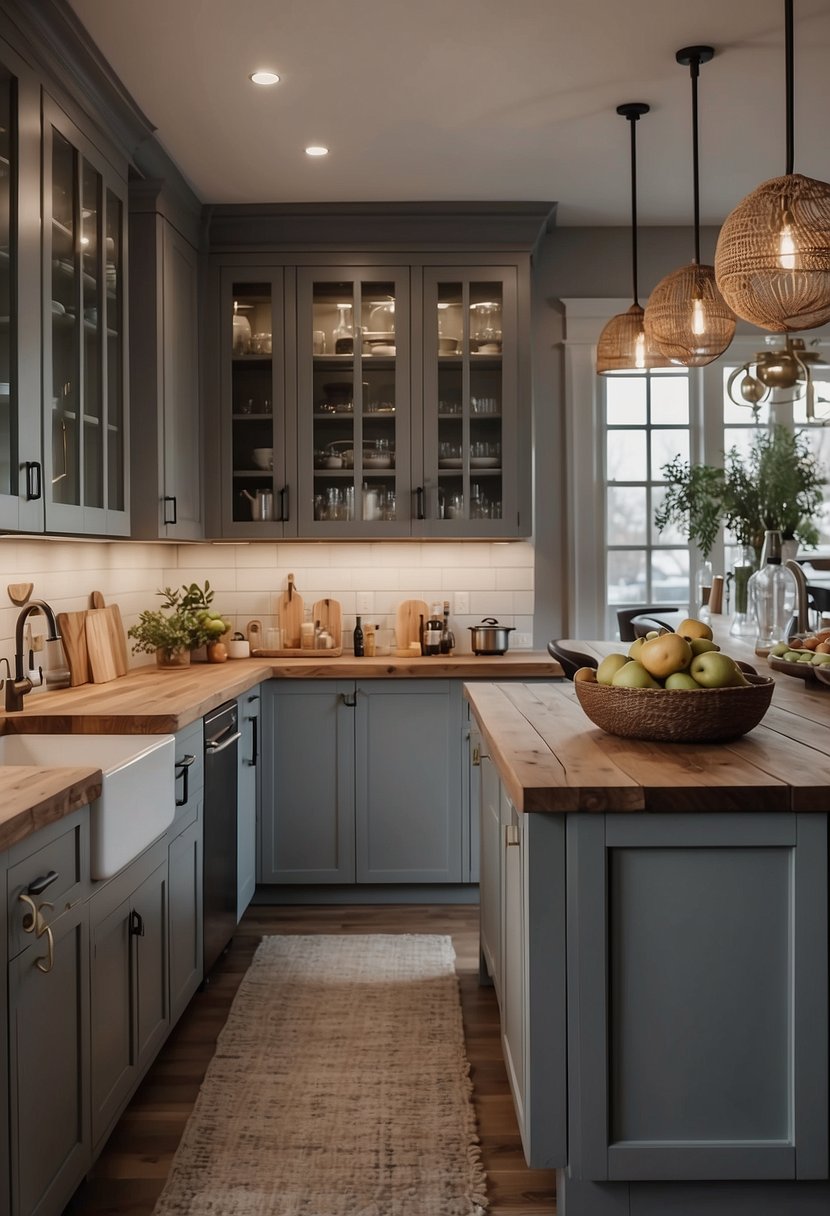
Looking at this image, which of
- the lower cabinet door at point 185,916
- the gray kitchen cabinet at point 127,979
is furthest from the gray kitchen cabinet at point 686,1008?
the lower cabinet door at point 185,916

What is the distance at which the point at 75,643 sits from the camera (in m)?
3.69

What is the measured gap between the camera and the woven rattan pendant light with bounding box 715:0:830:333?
2.29 metres

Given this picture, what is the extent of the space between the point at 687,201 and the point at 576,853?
3.67 m

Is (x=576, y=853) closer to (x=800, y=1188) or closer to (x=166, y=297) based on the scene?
(x=800, y=1188)

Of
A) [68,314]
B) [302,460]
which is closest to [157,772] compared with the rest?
[68,314]

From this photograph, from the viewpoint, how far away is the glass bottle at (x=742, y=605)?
4.02 metres

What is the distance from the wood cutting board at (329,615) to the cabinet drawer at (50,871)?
9.06 ft

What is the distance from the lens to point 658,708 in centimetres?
217

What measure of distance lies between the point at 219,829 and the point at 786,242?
2470 millimetres

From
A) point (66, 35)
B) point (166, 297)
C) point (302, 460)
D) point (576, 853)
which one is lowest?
point (576, 853)

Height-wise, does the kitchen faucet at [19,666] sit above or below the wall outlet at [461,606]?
below

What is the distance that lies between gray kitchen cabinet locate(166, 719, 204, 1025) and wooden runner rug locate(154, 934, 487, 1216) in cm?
20

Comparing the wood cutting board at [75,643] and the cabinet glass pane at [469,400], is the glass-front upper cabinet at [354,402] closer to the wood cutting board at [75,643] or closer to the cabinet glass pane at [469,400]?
the cabinet glass pane at [469,400]

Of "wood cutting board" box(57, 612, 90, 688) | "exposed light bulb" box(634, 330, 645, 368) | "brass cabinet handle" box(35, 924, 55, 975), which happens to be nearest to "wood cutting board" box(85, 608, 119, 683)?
"wood cutting board" box(57, 612, 90, 688)
